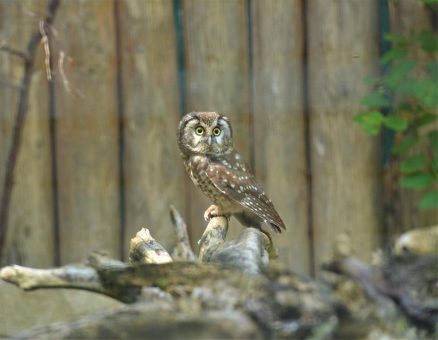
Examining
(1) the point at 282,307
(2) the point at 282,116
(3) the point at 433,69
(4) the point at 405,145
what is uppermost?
(3) the point at 433,69

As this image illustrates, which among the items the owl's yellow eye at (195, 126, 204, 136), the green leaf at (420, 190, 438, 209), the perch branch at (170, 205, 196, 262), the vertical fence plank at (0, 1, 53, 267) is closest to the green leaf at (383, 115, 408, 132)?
the green leaf at (420, 190, 438, 209)

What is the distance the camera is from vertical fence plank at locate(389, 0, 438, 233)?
3.10 metres

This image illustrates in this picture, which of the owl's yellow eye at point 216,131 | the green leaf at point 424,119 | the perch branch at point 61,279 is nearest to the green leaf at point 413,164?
the green leaf at point 424,119

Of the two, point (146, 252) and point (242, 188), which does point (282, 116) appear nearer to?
point (242, 188)

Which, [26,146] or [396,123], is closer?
[396,123]

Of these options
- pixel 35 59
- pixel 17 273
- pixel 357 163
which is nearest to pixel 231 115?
pixel 357 163

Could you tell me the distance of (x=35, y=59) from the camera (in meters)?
3.21

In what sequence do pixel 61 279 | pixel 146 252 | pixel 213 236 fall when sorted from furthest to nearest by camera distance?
pixel 213 236, pixel 146 252, pixel 61 279

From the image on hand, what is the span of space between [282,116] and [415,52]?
0.45 metres

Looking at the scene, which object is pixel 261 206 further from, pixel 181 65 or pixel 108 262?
pixel 108 262

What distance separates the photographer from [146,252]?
2.04 m

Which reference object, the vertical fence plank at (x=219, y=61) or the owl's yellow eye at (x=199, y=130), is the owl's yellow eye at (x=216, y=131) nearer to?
the owl's yellow eye at (x=199, y=130)

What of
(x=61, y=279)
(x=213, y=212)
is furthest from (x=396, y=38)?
(x=61, y=279)

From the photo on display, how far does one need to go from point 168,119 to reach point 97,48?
313 mm
